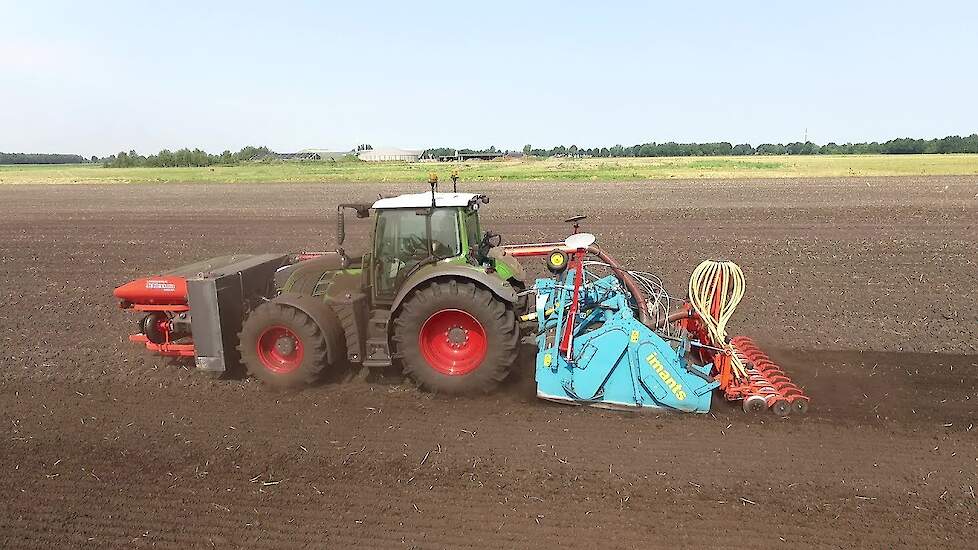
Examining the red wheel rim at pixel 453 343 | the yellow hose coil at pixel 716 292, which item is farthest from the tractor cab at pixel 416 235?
the yellow hose coil at pixel 716 292

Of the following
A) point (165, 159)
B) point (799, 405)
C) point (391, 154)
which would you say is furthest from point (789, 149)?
point (799, 405)

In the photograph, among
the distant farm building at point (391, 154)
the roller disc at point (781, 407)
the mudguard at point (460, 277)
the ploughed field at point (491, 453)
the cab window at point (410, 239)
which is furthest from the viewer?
the distant farm building at point (391, 154)

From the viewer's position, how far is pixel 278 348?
6.27 metres

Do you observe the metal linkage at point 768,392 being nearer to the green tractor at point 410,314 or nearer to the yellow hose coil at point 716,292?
the yellow hose coil at point 716,292

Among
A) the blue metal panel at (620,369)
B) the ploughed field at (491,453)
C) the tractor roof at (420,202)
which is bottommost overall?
the ploughed field at (491,453)

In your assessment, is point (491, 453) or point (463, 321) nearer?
point (491, 453)

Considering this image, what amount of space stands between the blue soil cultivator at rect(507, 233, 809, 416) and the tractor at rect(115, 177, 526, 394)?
1.60 feet

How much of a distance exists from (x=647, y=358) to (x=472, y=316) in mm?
1675

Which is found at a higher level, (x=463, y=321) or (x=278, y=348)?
(x=463, y=321)

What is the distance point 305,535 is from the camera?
13.2ft

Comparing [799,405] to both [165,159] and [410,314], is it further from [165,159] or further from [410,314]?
[165,159]

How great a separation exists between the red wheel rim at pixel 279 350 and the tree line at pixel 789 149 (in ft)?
431

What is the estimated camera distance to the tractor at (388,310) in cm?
579

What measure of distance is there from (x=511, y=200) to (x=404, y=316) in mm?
23031
